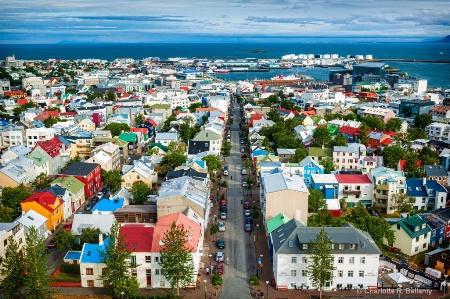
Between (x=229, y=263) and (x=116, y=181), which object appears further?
(x=116, y=181)

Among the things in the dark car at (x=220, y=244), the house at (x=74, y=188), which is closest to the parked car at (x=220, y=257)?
the dark car at (x=220, y=244)

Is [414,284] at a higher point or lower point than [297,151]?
lower

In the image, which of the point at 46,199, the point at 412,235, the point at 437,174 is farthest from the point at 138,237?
the point at 437,174

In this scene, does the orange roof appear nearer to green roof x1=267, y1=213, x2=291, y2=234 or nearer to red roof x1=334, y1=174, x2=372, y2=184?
green roof x1=267, y1=213, x2=291, y2=234

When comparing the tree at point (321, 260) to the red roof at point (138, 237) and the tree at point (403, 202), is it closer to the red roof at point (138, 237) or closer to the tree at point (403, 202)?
the red roof at point (138, 237)

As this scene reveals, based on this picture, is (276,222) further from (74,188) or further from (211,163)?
(74,188)

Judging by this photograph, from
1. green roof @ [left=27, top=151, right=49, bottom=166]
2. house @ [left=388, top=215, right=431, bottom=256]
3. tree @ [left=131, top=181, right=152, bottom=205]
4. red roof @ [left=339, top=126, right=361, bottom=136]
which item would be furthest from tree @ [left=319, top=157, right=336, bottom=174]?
green roof @ [left=27, top=151, right=49, bottom=166]

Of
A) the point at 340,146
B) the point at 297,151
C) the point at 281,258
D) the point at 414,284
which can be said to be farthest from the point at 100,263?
the point at 340,146

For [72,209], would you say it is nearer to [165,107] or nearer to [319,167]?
[319,167]
